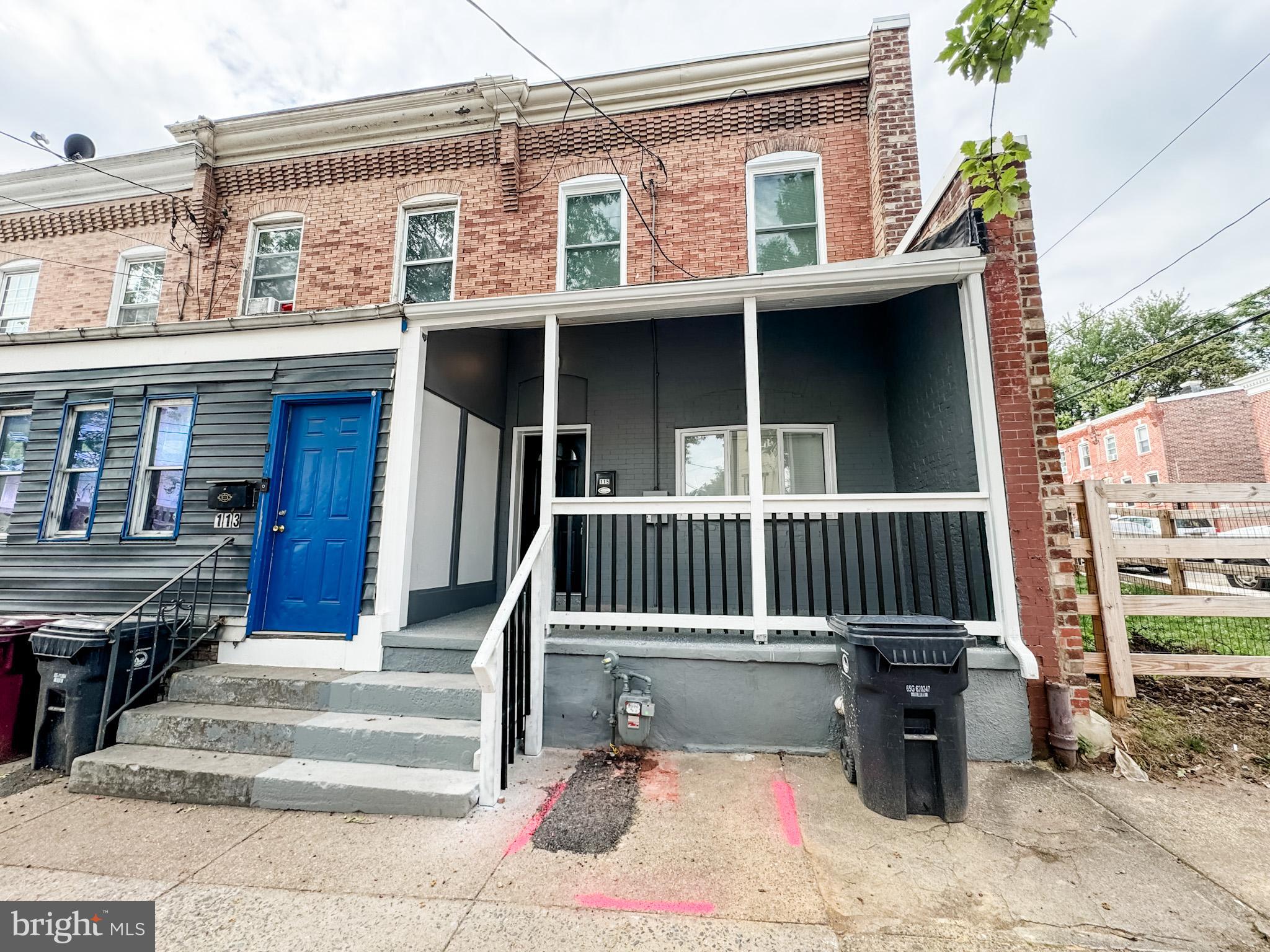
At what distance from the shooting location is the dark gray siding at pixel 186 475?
14.9 ft

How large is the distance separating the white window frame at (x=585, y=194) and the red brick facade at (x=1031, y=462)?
380 cm

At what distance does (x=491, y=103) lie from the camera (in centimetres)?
666

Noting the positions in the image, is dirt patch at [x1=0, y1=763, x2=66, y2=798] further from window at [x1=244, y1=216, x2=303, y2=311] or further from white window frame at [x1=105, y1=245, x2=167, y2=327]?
white window frame at [x1=105, y1=245, x2=167, y2=327]

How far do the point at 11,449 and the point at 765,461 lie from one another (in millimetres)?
8231

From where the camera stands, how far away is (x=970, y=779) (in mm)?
3166

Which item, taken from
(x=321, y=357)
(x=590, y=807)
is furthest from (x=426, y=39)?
(x=590, y=807)

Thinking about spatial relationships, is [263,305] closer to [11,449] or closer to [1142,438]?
[11,449]

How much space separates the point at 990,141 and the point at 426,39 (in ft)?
17.5

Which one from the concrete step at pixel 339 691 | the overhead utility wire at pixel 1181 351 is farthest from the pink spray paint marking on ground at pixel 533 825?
the overhead utility wire at pixel 1181 351

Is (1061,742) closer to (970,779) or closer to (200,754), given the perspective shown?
(970,779)

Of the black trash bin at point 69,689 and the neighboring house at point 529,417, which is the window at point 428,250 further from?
the black trash bin at point 69,689

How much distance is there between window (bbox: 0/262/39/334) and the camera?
26.1ft

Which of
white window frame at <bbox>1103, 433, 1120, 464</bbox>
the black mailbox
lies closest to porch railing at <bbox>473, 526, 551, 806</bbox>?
the black mailbox

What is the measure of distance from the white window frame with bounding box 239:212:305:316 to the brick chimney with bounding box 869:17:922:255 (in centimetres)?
749
